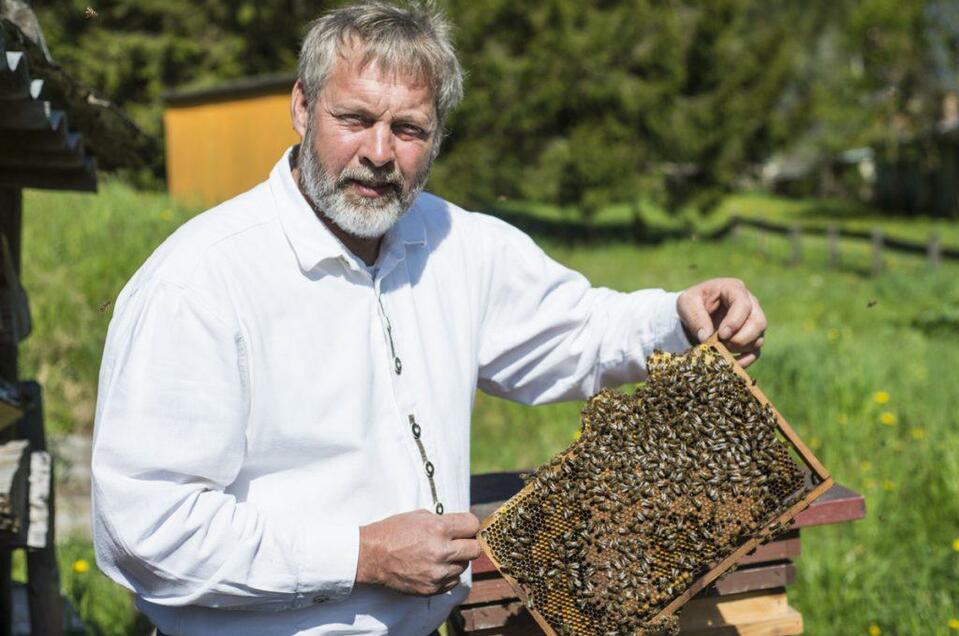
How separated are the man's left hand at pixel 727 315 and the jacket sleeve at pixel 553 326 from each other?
98mm

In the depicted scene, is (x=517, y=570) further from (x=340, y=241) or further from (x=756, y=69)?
(x=756, y=69)

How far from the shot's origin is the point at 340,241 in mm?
2658

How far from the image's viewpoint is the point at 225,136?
1633cm

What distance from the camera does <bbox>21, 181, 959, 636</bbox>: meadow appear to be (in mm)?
5125

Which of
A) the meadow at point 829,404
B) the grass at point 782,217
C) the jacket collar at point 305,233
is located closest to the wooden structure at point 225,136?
the meadow at point 829,404

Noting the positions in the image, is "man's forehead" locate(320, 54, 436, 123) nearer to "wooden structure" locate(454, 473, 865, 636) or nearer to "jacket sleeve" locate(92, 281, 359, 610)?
"jacket sleeve" locate(92, 281, 359, 610)

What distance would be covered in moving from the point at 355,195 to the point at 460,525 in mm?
894

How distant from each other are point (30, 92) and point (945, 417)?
20.4ft

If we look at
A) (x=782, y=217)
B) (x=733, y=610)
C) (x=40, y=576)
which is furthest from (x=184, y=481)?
(x=782, y=217)

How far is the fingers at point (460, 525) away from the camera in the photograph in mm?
2398

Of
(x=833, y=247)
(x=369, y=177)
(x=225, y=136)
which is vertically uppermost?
(x=225, y=136)

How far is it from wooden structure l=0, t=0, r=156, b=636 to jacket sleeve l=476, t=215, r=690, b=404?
58.5 inches

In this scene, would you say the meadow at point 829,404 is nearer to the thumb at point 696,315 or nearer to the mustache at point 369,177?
the mustache at point 369,177

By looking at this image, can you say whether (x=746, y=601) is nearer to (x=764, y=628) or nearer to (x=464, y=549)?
(x=764, y=628)
